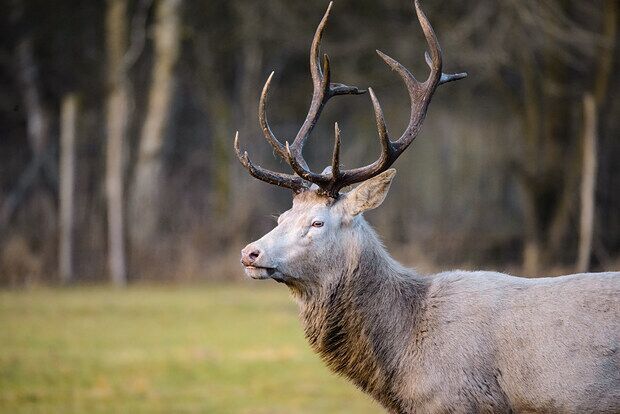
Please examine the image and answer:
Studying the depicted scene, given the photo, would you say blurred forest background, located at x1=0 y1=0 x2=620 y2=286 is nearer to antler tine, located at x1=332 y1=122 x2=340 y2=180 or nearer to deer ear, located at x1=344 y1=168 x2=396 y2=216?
deer ear, located at x1=344 y1=168 x2=396 y2=216

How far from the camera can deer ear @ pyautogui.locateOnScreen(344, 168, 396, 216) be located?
6980 millimetres

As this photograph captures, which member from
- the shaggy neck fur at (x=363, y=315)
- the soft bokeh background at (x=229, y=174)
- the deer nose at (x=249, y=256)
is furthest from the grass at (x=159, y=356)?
the deer nose at (x=249, y=256)

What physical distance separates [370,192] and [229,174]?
61.6ft

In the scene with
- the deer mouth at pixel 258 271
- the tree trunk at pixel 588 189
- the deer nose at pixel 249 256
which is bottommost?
the tree trunk at pixel 588 189

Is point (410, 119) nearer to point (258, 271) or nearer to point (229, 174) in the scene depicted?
point (258, 271)

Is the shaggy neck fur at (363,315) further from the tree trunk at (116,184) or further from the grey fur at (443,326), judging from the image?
the tree trunk at (116,184)

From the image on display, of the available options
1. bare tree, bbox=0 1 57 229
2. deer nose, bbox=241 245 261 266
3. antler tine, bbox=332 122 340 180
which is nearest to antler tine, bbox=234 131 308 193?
antler tine, bbox=332 122 340 180

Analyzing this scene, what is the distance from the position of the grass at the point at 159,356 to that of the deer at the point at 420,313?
379 centimetres

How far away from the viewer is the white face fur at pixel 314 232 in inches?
269

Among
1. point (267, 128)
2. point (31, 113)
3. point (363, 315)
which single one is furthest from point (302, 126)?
point (31, 113)

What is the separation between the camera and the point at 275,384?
1191 cm

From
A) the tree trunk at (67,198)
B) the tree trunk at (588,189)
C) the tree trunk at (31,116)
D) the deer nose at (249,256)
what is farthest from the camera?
the tree trunk at (31,116)

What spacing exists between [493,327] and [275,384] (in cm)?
577

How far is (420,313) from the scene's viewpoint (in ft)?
22.4
